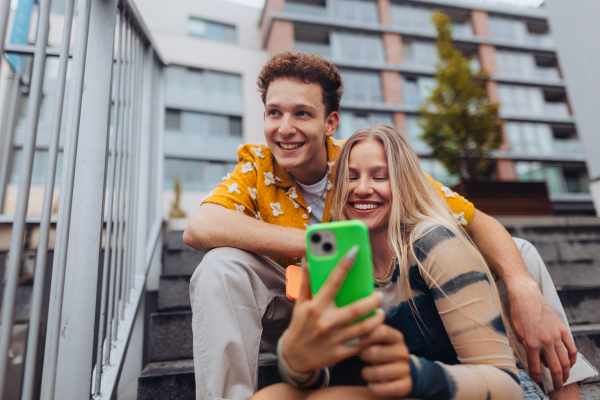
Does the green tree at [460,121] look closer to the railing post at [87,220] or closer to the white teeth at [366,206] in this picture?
the white teeth at [366,206]

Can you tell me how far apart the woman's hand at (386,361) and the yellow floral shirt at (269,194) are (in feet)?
2.74

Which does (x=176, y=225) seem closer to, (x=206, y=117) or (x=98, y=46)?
(x=98, y=46)

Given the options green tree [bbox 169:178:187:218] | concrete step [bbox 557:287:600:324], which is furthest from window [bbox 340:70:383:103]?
concrete step [bbox 557:287:600:324]

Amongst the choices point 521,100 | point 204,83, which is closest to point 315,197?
point 204,83

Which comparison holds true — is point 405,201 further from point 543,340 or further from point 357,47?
point 357,47

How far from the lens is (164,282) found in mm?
1795

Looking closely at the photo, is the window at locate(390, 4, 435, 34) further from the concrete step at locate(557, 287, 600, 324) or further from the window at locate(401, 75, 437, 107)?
the concrete step at locate(557, 287, 600, 324)

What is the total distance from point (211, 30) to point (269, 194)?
49.6ft

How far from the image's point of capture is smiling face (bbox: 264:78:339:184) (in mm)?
1479

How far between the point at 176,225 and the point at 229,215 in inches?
63.8

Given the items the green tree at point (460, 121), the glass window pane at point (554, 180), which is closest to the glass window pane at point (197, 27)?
the green tree at point (460, 121)

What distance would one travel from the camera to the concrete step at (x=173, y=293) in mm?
1771

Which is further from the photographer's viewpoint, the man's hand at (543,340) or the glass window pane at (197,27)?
the glass window pane at (197,27)

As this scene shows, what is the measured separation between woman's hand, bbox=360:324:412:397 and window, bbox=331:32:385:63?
1483cm
